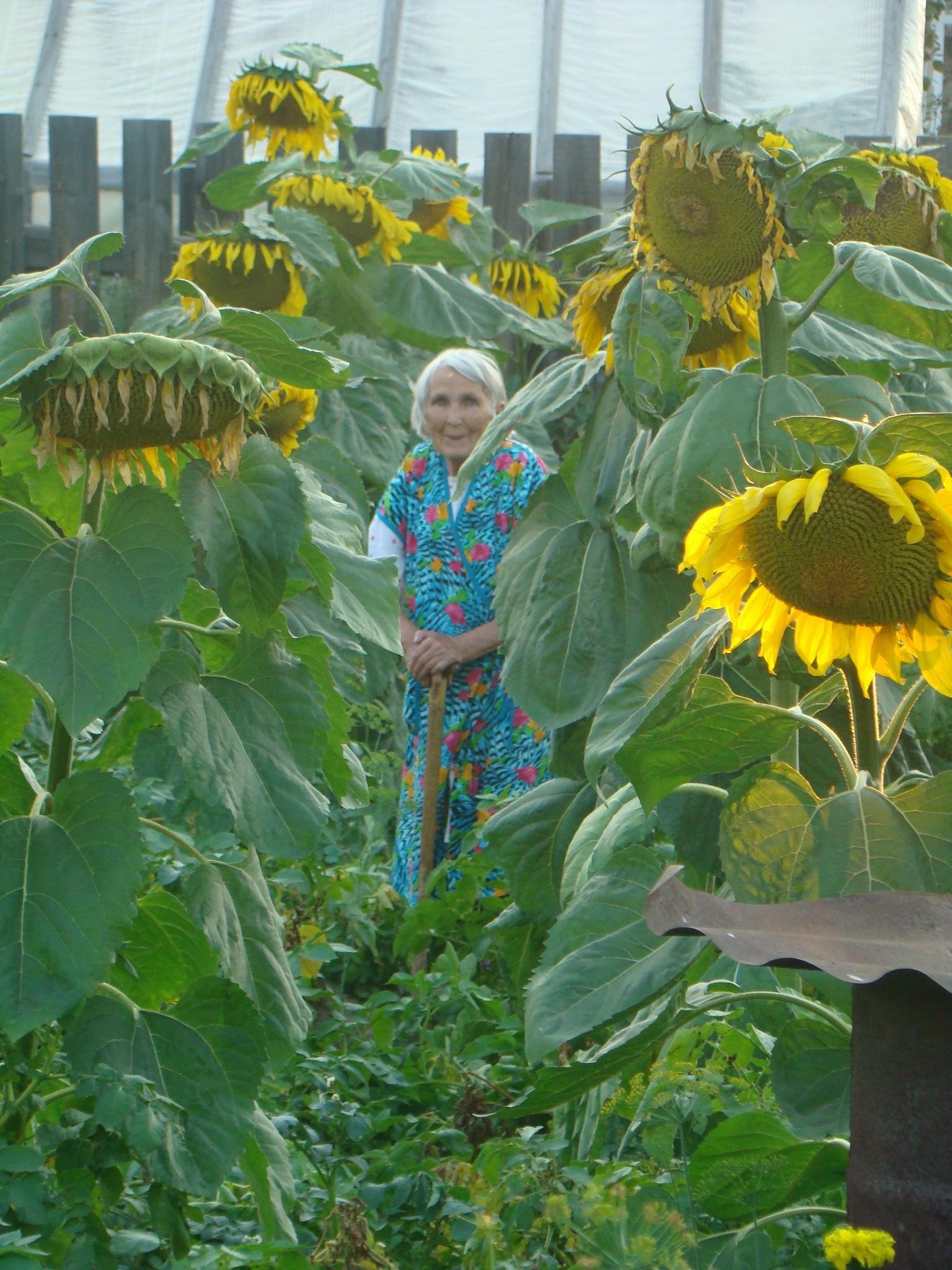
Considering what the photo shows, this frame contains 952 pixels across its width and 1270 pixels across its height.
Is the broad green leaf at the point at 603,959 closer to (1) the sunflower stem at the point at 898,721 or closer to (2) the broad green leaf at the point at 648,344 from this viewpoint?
(1) the sunflower stem at the point at 898,721

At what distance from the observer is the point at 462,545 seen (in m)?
4.29

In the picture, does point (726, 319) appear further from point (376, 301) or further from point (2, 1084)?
point (376, 301)

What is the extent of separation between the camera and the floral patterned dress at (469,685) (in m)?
4.25

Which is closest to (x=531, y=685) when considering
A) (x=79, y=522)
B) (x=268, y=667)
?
(x=268, y=667)

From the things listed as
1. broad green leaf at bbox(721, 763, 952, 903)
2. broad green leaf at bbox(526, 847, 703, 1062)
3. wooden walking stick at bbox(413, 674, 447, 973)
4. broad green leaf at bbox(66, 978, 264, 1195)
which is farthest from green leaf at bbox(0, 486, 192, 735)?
wooden walking stick at bbox(413, 674, 447, 973)

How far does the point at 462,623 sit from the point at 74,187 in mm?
2532

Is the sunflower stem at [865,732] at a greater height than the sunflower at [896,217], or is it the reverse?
the sunflower at [896,217]

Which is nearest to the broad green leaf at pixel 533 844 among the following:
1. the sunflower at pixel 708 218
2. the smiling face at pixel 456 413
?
the sunflower at pixel 708 218

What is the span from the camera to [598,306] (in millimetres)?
2312

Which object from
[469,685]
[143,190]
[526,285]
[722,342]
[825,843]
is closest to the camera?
[825,843]

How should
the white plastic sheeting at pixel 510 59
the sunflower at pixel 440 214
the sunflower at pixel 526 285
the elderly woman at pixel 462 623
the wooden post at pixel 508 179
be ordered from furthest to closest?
the white plastic sheeting at pixel 510 59 < the wooden post at pixel 508 179 < the sunflower at pixel 526 285 < the sunflower at pixel 440 214 < the elderly woman at pixel 462 623

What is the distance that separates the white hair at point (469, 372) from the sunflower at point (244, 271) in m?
0.37

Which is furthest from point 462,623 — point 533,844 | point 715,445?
point 715,445

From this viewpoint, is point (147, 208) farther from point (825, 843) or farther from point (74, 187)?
point (825, 843)
